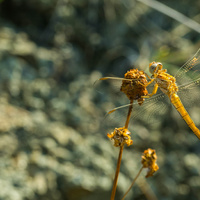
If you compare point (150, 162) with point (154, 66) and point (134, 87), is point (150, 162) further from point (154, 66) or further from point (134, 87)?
point (154, 66)

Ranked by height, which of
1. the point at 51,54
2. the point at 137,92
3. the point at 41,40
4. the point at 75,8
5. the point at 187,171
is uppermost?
the point at 75,8

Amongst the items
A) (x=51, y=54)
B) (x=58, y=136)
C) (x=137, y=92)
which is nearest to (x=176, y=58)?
(x=51, y=54)

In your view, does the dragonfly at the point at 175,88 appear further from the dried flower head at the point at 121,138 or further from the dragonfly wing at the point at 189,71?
the dried flower head at the point at 121,138

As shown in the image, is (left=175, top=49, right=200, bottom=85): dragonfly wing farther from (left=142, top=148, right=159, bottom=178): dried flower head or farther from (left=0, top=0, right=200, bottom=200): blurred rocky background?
(left=142, top=148, right=159, bottom=178): dried flower head

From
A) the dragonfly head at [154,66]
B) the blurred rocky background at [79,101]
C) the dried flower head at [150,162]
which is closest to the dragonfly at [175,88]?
the dragonfly head at [154,66]

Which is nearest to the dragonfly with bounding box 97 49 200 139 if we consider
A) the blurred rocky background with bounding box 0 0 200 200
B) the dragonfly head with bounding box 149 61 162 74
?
the dragonfly head with bounding box 149 61 162 74

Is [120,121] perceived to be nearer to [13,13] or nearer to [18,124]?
[18,124]
